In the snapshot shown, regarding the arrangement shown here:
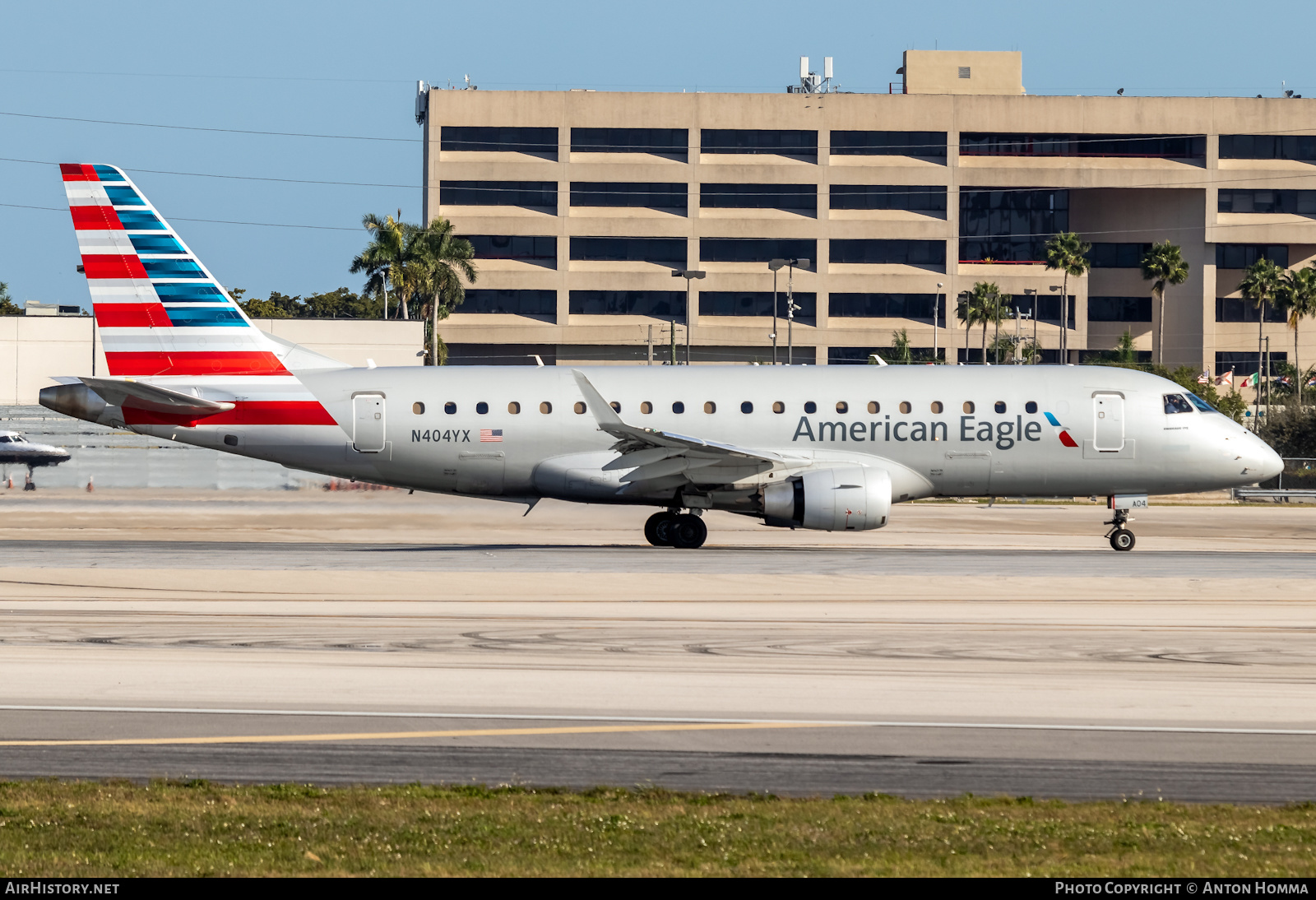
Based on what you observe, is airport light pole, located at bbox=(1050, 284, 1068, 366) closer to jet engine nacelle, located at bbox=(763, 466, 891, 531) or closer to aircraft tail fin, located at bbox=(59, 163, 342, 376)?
jet engine nacelle, located at bbox=(763, 466, 891, 531)

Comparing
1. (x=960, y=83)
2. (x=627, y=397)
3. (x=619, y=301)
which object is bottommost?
(x=627, y=397)

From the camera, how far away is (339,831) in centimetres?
902

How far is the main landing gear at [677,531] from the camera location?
99.9ft

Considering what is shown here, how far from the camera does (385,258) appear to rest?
387ft

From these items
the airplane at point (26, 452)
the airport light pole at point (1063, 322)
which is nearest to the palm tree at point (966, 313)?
the airport light pole at point (1063, 322)

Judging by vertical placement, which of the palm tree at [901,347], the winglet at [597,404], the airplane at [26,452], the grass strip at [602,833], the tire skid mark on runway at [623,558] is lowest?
the tire skid mark on runway at [623,558]

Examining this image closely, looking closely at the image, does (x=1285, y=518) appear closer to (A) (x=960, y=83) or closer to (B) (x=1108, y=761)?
(B) (x=1108, y=761)

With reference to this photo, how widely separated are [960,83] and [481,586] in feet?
405

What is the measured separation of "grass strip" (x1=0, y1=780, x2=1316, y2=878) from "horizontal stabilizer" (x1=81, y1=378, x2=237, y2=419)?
65.8 feet

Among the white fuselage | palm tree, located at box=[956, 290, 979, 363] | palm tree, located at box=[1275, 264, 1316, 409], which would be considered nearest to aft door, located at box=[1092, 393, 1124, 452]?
the white fuselage

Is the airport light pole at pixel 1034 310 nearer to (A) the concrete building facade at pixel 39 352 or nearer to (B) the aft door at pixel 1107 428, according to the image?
(A) the concrete building facade at pixel 39 352

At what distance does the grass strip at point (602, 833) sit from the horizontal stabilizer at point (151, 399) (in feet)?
65.8

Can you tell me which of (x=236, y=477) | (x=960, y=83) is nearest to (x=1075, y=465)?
(x=236, y=477)

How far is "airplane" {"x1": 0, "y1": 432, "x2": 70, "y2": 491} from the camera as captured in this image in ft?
173
